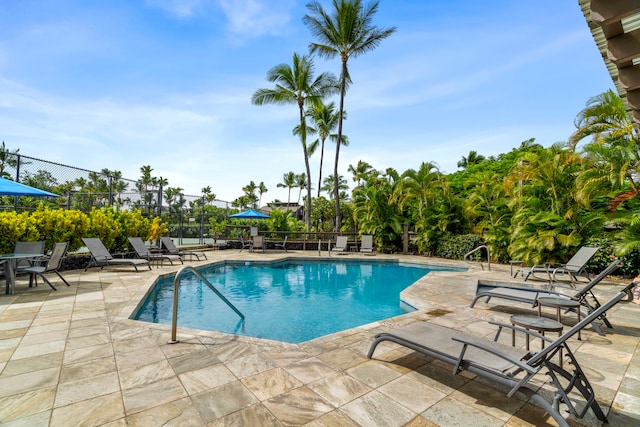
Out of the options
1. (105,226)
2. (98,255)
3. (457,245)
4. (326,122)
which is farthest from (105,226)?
(326,122)

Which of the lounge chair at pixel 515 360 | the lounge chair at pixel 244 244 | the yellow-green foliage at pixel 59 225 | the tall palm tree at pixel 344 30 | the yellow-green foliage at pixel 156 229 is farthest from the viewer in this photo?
the tall palm tree at pixel 344 30

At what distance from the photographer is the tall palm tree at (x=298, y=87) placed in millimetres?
19875

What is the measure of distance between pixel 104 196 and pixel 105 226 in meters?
1.75

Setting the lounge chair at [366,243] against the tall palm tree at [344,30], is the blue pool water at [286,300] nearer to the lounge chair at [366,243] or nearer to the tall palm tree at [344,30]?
the lounge chair at [366,243]

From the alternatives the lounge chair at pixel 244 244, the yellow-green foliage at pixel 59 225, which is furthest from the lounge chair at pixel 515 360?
the lounge chair at pixel 244 244

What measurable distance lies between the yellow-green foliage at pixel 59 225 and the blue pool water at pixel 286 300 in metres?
2.97

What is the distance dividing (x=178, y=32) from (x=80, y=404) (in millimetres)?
9519

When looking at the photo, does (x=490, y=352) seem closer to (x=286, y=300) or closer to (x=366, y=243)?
(x=286, y=300)

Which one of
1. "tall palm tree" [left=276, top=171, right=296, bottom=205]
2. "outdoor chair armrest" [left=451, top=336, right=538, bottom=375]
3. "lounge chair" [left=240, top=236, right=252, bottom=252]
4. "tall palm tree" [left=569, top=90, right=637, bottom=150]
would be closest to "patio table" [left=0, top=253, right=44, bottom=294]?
"outdoor chair armrest" [left=451, top=336, right=538, bottom=375]

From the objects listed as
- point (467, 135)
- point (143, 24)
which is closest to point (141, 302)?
point (143, 24)

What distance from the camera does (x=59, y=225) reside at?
8.16 metres

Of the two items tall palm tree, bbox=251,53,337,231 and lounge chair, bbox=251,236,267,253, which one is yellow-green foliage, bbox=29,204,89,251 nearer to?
lounge chair, bbox=251,236,267,253

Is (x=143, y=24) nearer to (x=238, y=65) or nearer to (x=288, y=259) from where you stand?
(x=238, y=65)

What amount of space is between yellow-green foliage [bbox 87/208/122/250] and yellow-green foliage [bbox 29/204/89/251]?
1.34 ft
